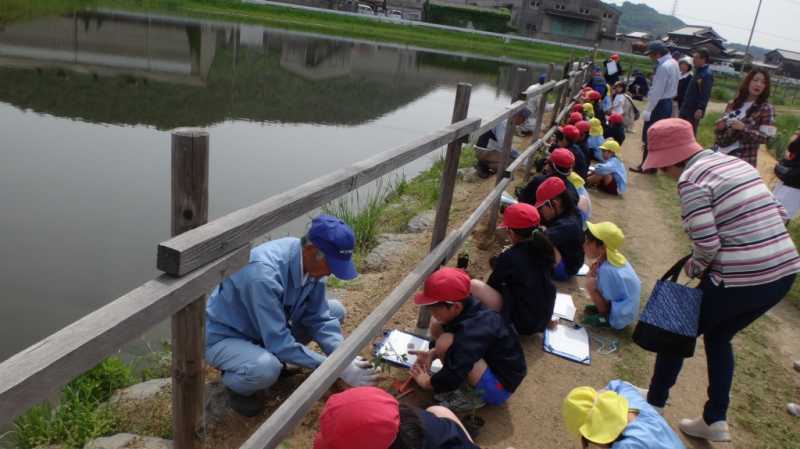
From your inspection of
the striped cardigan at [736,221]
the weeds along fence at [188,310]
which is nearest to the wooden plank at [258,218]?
the weeds along fence at [188,310]

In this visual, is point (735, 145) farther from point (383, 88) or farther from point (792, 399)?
point (383, 88)

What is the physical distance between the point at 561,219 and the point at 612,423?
2588mm

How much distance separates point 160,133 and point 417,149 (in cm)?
705

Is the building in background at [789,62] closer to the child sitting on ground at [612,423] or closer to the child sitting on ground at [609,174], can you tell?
the child sitting on ground at [609,174]

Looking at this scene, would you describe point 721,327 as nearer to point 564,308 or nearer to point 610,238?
point 610,238

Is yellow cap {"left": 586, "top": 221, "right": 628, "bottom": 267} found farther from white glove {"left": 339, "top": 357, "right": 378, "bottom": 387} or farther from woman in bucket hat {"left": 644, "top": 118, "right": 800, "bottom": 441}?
white glove {"left": 339, "top": 357, "right": 378, "bottom": 387}

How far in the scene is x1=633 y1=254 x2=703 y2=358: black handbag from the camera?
2.81 metres

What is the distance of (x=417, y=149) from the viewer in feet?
9.27

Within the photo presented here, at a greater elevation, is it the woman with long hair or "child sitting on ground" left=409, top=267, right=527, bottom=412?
the woman with long hair

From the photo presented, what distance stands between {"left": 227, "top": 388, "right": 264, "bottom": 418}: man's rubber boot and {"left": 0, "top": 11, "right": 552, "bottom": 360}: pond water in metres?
1.80

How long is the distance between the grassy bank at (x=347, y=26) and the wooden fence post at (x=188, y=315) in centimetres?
2789

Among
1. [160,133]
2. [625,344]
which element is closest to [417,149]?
[625,344]

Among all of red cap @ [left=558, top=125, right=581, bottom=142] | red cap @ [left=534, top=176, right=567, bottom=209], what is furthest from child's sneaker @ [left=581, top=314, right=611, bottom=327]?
red cap @ [left=558, top=125, right=581, bottom=142]

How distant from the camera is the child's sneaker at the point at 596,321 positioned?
431 centimetres
